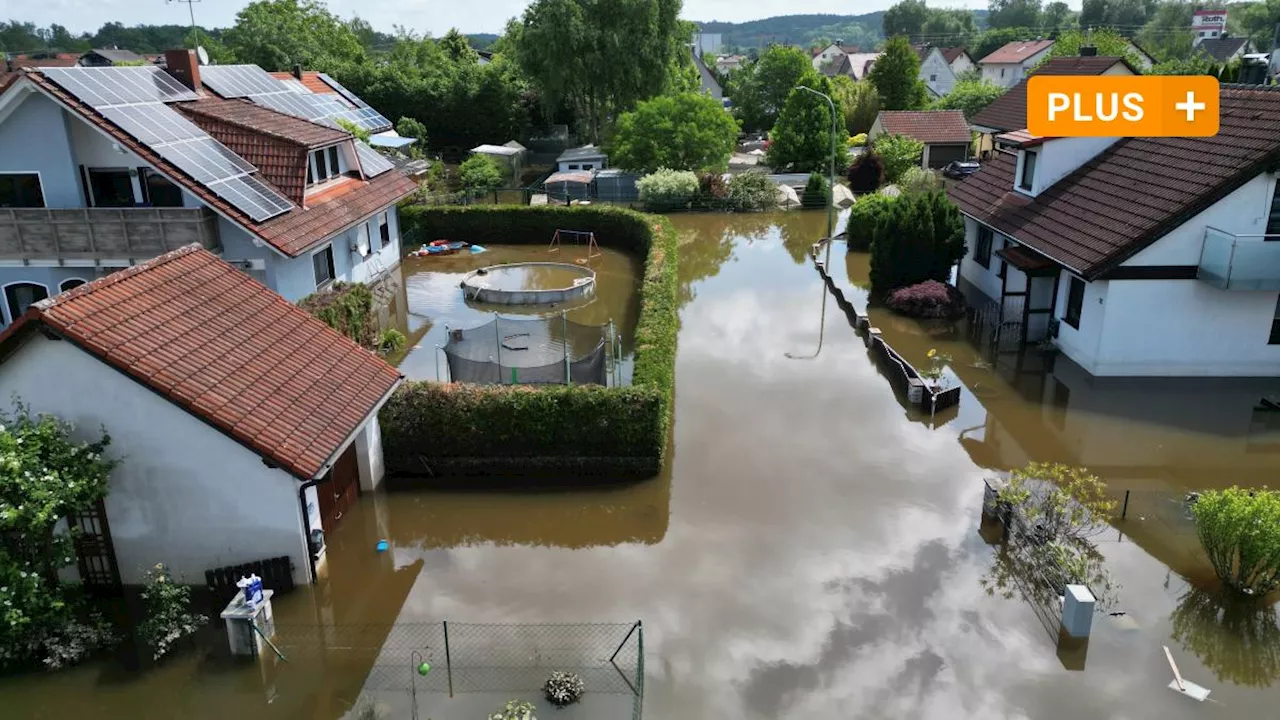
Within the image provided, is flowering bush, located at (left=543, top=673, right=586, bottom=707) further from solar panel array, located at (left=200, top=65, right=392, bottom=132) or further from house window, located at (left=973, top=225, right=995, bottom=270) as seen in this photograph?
solar panel array, located at (left=200, top=65, right=392, bottom=132)

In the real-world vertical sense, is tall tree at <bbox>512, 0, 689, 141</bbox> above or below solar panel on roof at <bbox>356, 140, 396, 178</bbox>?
above

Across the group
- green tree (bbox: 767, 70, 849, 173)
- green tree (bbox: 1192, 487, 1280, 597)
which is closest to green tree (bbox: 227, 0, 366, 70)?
green tree (bbox: 767, 70, 849, 173)

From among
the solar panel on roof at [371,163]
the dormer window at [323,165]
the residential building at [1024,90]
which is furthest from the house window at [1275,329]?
the solar panel on roof at [371,163]

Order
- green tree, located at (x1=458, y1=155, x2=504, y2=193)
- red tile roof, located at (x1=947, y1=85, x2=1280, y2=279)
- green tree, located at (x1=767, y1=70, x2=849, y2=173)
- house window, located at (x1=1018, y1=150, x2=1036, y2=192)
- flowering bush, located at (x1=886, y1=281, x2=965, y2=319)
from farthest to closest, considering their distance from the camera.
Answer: green tree, located at (x1=767, y1=70, x2=849, y2=173) → green tree, located at (x1=458, y1=155, x2=504, y2=193) → flowering bush, located at (x1=886, y1=281, x2=965, y2=319) → house window, located at (x1=1018, y1=150, x2=1036, y2=192) → red tile roof, located at (x1=947, y1=85, x2=1280, y2=279)

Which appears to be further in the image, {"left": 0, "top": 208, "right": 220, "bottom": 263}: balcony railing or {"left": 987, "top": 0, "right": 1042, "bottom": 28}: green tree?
{"left": 987, "top": 0, "right": 1042, "bottom": 28}: green tree

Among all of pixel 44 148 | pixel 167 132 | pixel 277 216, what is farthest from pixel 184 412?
pixel 44 148

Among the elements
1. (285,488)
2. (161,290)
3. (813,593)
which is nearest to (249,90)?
(161,290)

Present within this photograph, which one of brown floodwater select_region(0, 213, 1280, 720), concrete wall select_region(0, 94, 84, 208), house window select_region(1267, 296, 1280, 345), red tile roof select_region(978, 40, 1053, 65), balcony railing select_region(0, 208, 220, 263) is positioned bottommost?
brown floodwater select_region(0, 213, 1280, 720)
